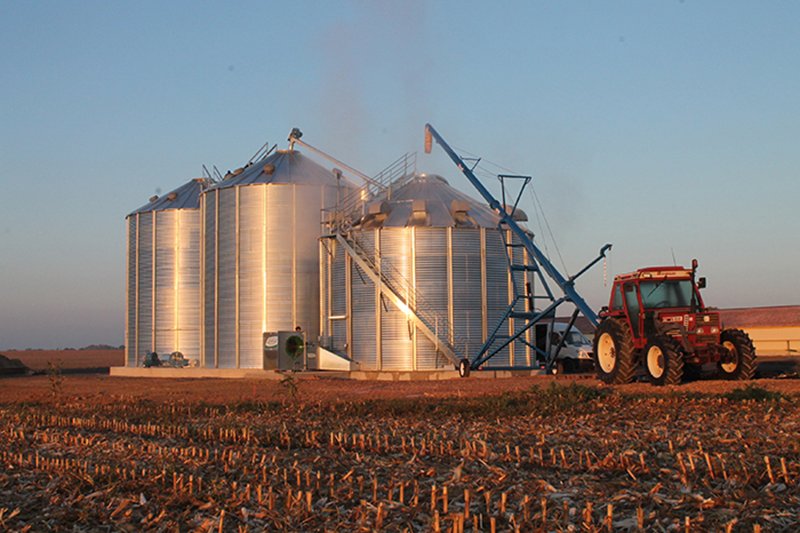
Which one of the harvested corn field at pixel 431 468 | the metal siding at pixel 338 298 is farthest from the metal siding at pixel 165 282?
the harvested corn field at pixel 431 468

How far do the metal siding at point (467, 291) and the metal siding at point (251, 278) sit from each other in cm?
1104

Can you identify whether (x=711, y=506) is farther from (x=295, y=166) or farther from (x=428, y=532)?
(x=295, y=166)

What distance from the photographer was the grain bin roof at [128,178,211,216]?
2149 inches

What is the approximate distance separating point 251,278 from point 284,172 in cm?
590

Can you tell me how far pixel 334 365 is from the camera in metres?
42.5

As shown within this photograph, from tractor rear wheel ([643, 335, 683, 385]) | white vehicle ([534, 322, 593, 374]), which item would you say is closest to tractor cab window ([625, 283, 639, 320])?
tractor rear wheel ([643, 335, 683, 385])

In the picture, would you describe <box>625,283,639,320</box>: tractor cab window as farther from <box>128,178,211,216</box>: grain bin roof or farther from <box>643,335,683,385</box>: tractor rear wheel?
<box>128,178,211,216</box>: grain bin roof

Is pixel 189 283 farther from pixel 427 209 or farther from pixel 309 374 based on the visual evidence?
pixel 427 209

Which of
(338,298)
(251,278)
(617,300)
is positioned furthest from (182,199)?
(617,300)

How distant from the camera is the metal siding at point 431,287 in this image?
3997 centimetres

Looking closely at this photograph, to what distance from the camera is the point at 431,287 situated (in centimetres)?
4034

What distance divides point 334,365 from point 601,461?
1202 inches

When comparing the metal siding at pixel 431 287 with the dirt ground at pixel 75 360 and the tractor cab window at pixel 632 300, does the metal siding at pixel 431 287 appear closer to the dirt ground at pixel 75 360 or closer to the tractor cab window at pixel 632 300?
the tractor cab window at pixel 632 300

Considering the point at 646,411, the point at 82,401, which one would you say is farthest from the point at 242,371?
the point at 646,411
